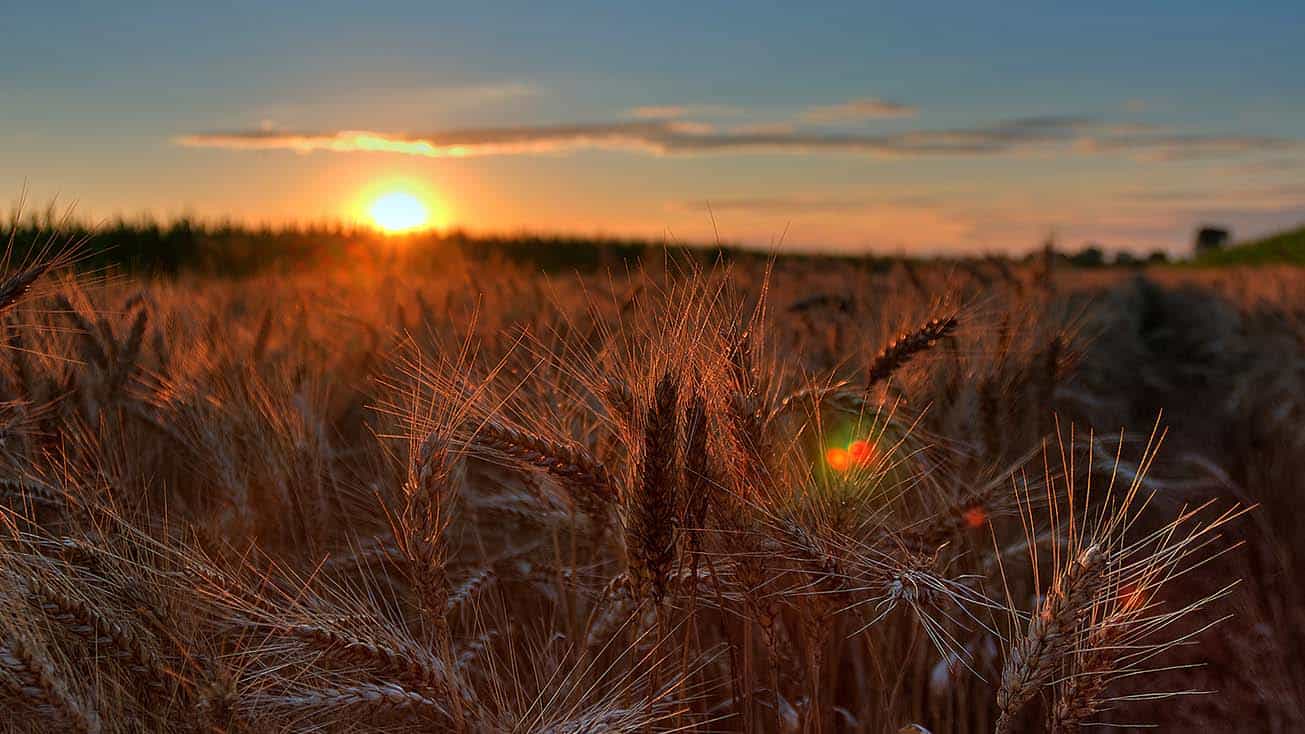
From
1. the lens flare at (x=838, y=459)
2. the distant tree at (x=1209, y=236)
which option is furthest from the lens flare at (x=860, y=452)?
the distant tree at (x=1209, y=236)

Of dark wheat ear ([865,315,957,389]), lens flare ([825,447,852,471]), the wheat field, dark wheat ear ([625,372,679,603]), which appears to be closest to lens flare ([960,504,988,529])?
the wheat field

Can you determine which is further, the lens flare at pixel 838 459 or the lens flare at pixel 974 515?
the lens flare at pixel 974 515

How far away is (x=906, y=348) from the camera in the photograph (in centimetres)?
220

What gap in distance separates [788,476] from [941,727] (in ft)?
3.15

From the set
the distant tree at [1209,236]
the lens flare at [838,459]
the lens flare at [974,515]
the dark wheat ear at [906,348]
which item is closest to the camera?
the lens flare at [838,459]

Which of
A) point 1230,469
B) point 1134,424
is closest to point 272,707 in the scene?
point 1230,469

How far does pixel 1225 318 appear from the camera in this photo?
A: 957cm

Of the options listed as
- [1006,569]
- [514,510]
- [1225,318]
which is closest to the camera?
[514,510]

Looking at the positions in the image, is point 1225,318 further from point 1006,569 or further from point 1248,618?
point 1006,569

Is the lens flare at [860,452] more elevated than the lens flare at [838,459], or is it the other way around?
the lens flare at [860,452]

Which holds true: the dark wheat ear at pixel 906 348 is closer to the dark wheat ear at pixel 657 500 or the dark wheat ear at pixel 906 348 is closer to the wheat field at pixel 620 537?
the wheat field at pixel 620 537

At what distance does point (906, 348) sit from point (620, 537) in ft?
Answer: 2.58

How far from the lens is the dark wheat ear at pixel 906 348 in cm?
220

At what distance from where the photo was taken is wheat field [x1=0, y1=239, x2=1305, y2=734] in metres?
1.59
